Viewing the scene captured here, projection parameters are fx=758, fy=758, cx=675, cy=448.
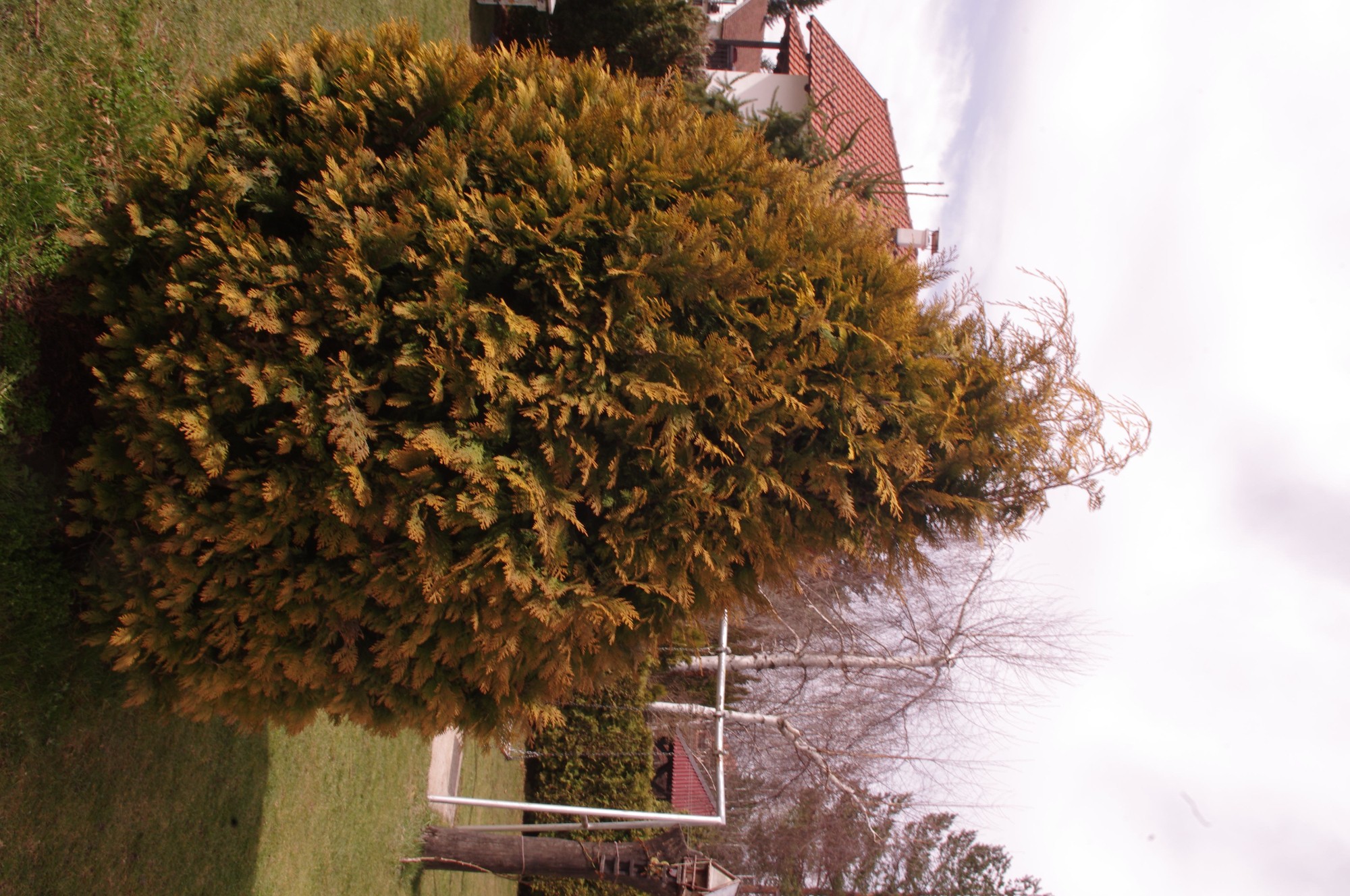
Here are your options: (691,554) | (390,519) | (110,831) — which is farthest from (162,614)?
(691,554)

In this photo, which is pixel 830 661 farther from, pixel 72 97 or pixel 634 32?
pixel 72 97

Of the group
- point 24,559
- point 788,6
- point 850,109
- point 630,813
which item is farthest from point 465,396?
point 788,6

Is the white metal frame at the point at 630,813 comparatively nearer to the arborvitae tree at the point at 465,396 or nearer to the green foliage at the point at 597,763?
the arborvitae tree at the point at 465,396

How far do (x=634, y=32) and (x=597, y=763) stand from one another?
43.4 ft

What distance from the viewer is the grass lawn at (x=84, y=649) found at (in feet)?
13.3

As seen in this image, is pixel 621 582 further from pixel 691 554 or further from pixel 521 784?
pixel 521 784

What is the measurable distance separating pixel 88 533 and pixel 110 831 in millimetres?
2061

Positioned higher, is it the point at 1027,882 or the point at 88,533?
the point at 88,533

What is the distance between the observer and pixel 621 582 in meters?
4.05

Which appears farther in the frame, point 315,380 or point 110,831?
point 110,831

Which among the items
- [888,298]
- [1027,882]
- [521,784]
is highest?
[888,298]

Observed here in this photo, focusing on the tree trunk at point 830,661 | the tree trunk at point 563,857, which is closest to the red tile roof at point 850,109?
the tree trunk at point 830,661

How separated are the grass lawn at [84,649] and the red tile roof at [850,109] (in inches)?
456

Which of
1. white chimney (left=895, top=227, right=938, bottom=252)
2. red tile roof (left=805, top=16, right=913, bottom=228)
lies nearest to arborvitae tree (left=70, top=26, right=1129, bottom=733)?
red tile roof (left=805, top=16, right=913, bottom=228)
